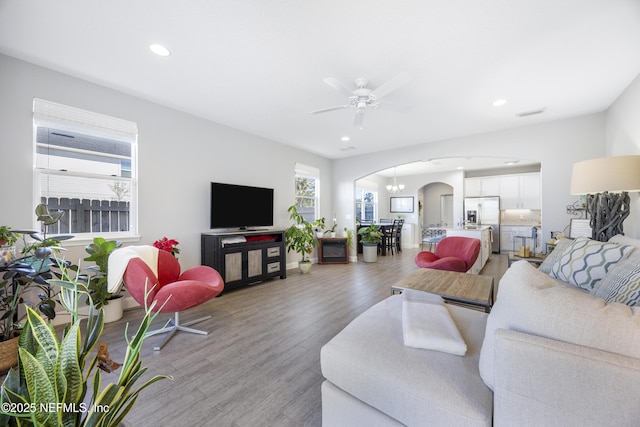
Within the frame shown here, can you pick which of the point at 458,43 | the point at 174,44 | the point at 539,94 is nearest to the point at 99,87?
the point at 174,44

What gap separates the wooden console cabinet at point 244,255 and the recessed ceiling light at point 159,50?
2309mm

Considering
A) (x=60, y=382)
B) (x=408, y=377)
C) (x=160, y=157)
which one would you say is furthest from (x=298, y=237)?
(x=60, y=382)

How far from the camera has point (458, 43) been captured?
88.7 inches

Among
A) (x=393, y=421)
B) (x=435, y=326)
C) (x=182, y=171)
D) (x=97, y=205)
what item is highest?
(x=182, y=171)

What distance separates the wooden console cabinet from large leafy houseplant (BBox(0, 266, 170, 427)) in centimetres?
326

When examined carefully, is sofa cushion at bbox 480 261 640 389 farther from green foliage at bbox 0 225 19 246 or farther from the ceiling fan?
green foliage at bbox 0 225 19 246

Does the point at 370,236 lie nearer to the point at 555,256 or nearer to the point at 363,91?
the point at 555,256

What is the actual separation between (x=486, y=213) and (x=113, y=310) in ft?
29.1

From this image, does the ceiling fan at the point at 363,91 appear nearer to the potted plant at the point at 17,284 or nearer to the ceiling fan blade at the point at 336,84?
the ceiling fan blade at the point at 336,84

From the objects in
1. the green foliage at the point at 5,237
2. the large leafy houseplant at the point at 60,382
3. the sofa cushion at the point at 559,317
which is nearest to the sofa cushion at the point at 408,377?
the sofa cushion at the point at 559,317

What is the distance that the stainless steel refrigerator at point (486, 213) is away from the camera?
7.58 m

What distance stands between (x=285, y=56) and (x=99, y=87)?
237cm

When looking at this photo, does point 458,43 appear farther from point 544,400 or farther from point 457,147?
point 457,147

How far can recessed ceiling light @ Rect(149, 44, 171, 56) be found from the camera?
2311 millimetres
